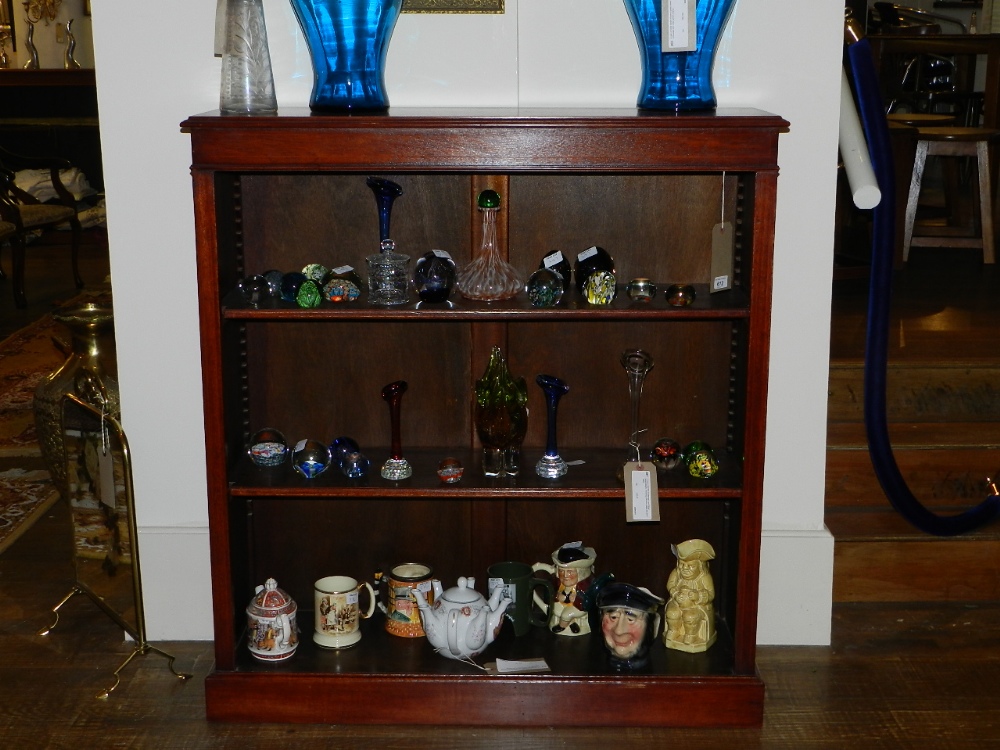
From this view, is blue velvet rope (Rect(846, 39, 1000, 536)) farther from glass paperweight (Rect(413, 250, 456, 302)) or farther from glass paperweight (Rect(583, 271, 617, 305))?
glass paperweight (Rect(413, 250, 456, 302))

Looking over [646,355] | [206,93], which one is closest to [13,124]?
[206,93]

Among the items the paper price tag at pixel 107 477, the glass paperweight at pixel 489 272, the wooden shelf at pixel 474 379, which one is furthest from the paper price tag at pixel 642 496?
the paper price tag at pixel 107 477

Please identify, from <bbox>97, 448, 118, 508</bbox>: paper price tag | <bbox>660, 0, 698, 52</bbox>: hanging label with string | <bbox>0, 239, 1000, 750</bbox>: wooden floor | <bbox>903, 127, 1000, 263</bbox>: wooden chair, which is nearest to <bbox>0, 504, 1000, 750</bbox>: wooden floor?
<bbox>0, 239, 1000, 750</bbox>: wooden floor

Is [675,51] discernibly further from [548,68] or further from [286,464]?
[286,464]

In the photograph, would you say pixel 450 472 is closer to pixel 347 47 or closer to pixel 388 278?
pixel 388 278

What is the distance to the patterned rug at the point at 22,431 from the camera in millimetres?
3531

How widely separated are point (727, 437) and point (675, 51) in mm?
869

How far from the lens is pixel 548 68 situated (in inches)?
95.4

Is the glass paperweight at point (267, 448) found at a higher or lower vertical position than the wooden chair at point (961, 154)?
lower

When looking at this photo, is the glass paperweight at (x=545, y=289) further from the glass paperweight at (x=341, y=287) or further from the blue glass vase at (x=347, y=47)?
the blue glass vase at (x=347, y=47)

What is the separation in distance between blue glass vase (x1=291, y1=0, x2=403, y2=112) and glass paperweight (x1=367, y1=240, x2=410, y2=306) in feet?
→ 0.98

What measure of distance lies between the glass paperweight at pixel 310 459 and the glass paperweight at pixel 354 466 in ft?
0.14

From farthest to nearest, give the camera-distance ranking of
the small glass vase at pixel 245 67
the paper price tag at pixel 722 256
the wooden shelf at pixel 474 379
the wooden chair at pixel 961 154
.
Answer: the wooden chair at pixel 961 154 → the paper price tag at pixel 722 256 → the small glass vase at pixel 245 67 → the wooden shelf at pixel 474 379

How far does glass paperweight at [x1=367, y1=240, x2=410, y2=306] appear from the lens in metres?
2.29
